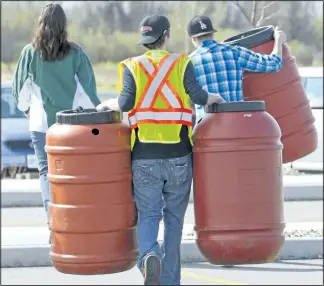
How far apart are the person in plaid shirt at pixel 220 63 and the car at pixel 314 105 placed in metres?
8.84

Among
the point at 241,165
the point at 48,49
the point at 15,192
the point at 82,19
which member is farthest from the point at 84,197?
the point at 82,19

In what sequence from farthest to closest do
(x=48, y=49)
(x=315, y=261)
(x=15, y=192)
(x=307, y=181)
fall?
(x=307, y=181)
(x=15, y=192)
(x=315, y=261)
(x=48, y=49)

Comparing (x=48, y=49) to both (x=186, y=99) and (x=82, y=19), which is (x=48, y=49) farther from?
(x=82, y=19)

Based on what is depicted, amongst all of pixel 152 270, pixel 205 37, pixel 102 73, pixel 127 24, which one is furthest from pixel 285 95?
pixel 127 24

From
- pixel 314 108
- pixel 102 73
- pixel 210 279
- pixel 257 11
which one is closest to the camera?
pixel 210 279

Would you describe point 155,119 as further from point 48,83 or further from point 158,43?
point 48,83

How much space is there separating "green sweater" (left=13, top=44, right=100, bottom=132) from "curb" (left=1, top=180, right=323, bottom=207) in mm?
5055

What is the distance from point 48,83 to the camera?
756cm

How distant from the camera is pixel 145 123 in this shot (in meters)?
6.37

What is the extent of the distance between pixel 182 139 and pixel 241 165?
0.40 meters

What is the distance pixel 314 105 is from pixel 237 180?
10.4 meters

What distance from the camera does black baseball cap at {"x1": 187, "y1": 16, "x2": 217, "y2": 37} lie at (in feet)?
24.1

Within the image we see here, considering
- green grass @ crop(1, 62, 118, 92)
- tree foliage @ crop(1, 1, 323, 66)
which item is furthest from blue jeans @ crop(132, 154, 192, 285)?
tree foliage @ crop(1, 1, 323, 66)

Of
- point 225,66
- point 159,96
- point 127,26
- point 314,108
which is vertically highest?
point 225,66
